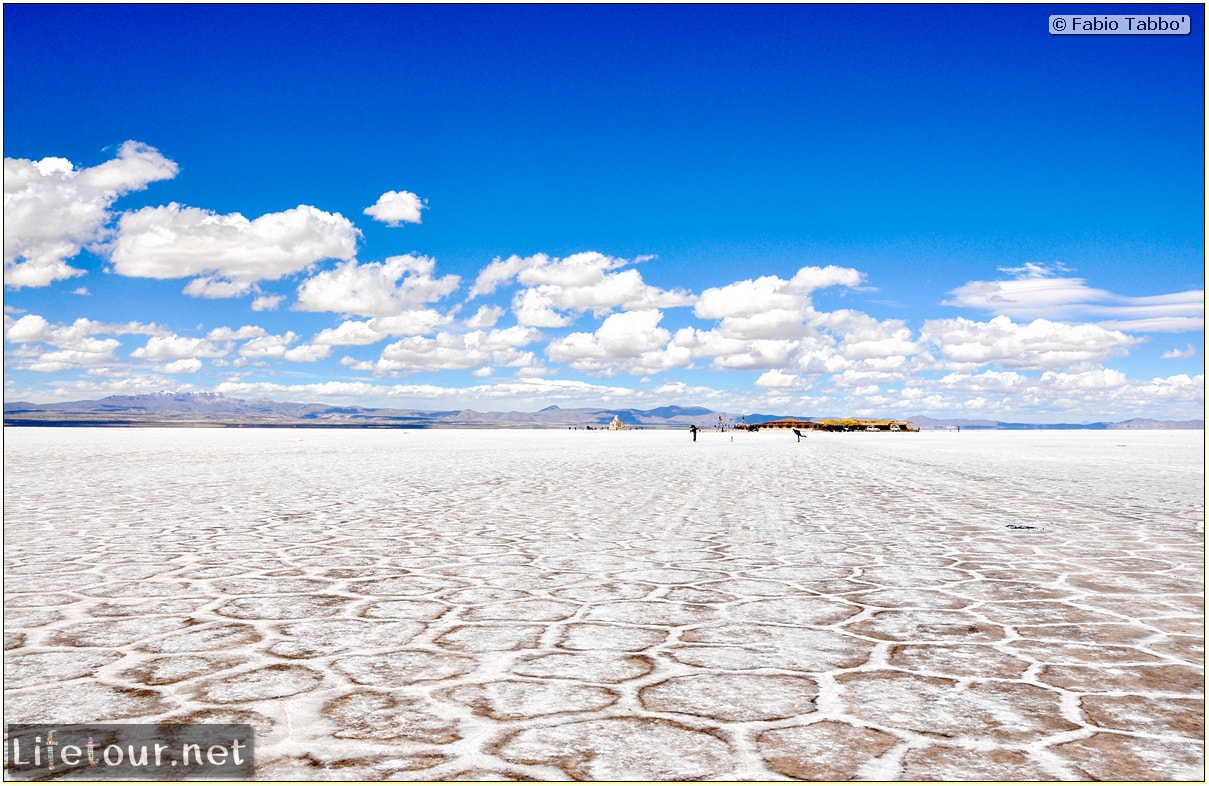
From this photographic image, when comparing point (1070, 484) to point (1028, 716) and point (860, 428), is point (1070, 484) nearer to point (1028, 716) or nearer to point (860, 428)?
point (1028, 716)

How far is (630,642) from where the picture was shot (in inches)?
199

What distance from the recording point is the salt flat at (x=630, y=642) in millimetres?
3455

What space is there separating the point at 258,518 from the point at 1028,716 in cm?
1008

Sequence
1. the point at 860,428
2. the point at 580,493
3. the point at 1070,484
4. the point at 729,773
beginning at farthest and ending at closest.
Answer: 1. the point at 860,428
2. the point at 1070,484
3. the point at 580,493
4. the point at 729,773

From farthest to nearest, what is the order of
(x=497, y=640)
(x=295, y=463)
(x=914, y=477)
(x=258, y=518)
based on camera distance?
(x=295, y=463), (x=914, y=477), (x=258, y=518), (x=497, y=640)

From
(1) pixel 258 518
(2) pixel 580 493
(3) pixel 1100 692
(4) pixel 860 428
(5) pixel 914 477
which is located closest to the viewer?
(3) pixel 1100 692

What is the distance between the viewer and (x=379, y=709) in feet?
12.7

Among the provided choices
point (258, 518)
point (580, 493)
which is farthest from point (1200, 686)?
point (580, 493)

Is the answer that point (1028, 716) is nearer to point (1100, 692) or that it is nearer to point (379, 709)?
point (1100, 692)

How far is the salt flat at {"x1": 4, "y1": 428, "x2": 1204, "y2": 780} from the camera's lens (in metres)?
3.46

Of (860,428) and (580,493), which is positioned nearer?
(580,493)

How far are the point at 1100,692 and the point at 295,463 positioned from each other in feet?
85.2

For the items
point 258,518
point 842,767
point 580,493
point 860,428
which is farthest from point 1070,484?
point 860,428

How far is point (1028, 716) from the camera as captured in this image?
381cm
